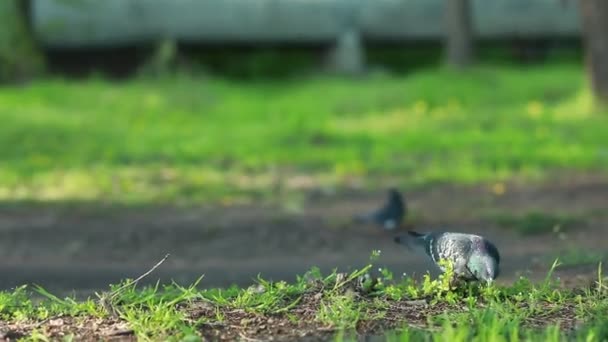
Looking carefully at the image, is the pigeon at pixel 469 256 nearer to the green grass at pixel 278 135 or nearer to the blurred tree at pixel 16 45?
the green grass at pixel 278 135

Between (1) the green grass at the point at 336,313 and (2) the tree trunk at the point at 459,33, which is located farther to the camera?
(2) the tree trunk at the point at 459,33

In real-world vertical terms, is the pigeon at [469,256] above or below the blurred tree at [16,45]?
below

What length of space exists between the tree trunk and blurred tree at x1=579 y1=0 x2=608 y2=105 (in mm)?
3365

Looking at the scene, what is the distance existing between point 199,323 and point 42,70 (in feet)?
41.4

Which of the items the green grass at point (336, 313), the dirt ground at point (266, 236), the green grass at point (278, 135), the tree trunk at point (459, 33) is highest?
the tree trunk at point (459, 33)

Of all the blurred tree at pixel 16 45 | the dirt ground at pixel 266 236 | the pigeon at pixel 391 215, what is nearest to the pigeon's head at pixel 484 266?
the dirt ground at pixel 266 236

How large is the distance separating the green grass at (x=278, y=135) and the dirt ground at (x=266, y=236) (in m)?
0.48

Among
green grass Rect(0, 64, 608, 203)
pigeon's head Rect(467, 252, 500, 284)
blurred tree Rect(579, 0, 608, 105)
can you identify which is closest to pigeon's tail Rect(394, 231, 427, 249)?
pigeon's head Rect(467, 252, 500, 284)

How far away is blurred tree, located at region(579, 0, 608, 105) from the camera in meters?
12.1

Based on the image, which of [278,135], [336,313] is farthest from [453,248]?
[278,135]

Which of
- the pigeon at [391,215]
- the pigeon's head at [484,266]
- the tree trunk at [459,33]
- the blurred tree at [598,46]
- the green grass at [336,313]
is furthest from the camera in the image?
the tree trunk at [459,33]

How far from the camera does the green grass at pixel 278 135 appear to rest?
943 centimetres

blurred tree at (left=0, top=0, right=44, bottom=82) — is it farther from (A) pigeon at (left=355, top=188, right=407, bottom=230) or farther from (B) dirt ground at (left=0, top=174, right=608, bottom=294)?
(A) pigeon at (left=355, top=188, right=407, bottom=230)

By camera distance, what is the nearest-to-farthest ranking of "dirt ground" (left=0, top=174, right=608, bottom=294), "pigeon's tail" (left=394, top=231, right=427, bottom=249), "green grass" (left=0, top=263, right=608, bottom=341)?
"green grass" (left=0, top=263, right=608, bottom=341), "pigeon's tail" (left=394, top=231, right=427, bottom=249), "dirt ground" (left=0, top=174, right=608, bottom=294)
